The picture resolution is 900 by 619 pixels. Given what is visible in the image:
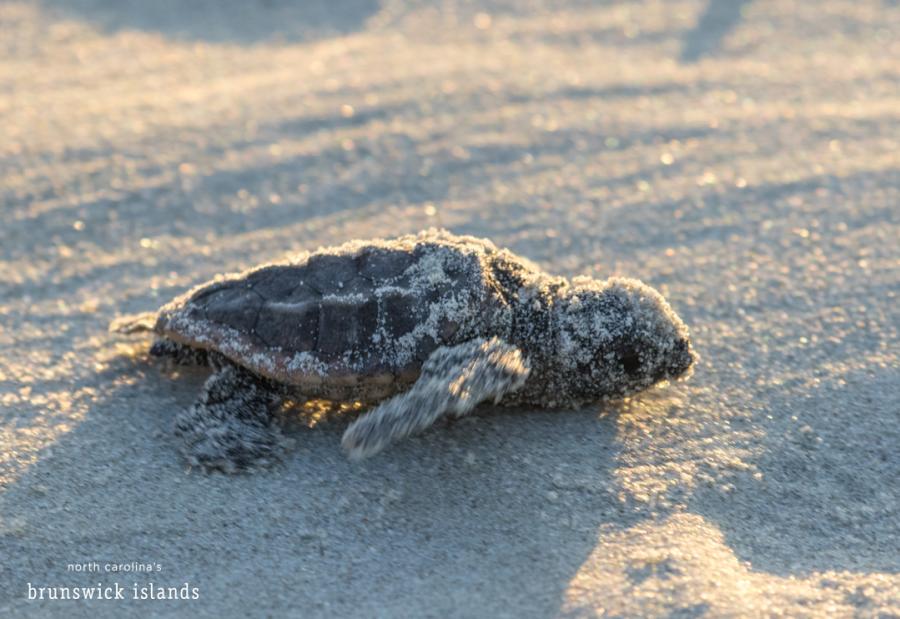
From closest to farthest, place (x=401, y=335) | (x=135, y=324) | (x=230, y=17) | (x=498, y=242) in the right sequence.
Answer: (x=401, y=335) < (x=135, y=324) < (x=498, y=242) < (x=230, y=17)

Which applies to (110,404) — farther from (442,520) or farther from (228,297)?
(442,520)

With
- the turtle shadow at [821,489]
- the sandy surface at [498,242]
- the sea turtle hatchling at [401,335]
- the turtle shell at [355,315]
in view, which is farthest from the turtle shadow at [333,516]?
the turtle shadow at [821,489]

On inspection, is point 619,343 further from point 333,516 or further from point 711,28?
point 711,28

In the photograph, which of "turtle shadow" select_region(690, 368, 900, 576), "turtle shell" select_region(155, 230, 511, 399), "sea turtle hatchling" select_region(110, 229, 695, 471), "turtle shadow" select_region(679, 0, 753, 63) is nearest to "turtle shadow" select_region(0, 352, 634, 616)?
"sea turtle hatchling" select_region(110, 229, 695, 471)

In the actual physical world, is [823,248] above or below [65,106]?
below

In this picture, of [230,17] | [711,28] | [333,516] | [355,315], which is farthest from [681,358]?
[230,17]

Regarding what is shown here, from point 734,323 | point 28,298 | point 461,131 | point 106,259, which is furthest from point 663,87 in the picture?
point 28,298
